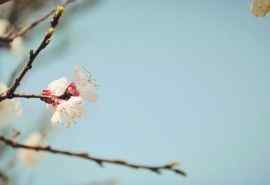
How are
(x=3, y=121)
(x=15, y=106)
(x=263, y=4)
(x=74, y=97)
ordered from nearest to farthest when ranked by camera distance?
(x=263, y=4) → (x=74, y=97) → (x=15, y=106) → (x=3, y=121)

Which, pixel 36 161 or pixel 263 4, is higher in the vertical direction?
pixel 263 4

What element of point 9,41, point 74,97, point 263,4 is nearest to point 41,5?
point 9,41

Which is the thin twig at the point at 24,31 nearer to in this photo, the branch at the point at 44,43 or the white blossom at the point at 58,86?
the white blossom at the point at 58,86

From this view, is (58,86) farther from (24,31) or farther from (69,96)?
(24,31)

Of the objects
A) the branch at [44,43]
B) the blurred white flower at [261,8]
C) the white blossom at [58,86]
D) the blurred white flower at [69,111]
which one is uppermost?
the blurred white flower at [261,8]

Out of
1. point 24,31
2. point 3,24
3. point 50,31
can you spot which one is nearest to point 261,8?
point 50,31

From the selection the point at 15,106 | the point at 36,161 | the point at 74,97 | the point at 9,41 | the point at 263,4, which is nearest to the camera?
the point at 263,4

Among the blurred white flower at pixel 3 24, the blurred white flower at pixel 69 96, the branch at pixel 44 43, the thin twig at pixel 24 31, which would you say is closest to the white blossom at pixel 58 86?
the blurred white flower at pixel 69 96

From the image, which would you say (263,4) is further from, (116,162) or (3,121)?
(3,121)
